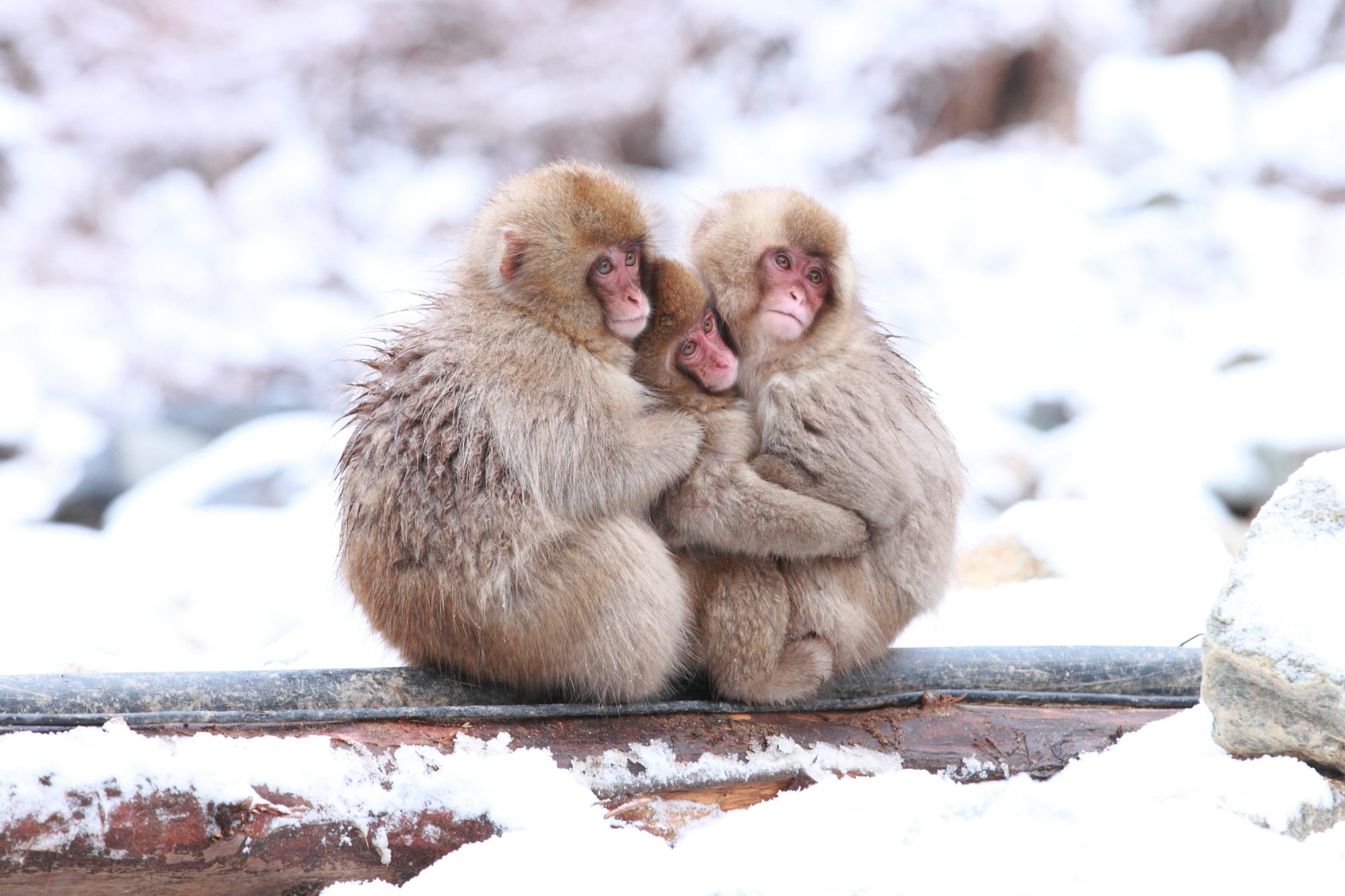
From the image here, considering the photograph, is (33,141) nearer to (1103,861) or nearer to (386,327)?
(386,327)

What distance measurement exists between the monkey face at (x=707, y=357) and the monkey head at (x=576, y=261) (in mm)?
158

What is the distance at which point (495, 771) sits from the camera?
2.96 m

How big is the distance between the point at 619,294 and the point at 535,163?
308 inches

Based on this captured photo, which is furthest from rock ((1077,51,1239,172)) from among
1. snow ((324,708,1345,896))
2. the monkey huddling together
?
snow ((324,708,1345,896))

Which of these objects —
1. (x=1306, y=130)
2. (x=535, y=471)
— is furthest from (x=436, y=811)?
(x=1306, y=130)

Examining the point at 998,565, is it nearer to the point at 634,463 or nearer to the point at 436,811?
the point at 634,463

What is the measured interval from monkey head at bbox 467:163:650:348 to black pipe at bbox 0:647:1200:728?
950 millimetres

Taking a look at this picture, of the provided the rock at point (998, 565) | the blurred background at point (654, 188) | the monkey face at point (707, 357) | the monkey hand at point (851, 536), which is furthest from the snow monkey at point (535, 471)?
the blurred background at point (654, 188)

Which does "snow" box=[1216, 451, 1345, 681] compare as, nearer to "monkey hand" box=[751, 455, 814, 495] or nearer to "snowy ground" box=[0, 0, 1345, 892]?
"monkey hand" box=[751, 455, 814, 495]

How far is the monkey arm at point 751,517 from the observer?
3205 mm

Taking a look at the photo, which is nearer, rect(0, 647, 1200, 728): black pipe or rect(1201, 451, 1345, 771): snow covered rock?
rect(1201, 451, 1345, 771): snow covered rock

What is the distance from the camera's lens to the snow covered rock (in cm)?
262

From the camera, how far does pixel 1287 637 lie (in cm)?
264

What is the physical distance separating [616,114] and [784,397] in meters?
8.22
